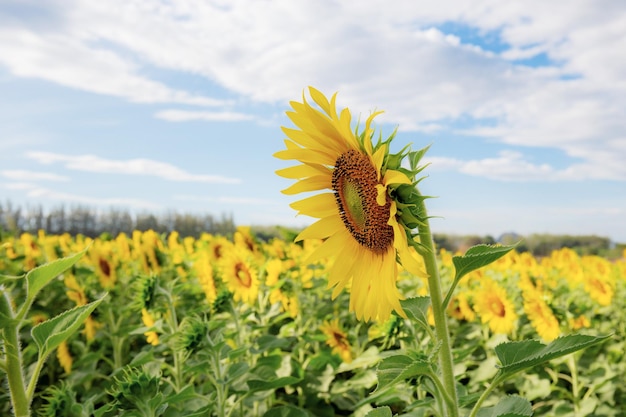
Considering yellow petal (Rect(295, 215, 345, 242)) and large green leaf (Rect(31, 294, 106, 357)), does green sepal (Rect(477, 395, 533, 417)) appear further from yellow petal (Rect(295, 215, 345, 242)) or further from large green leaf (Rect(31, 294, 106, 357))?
large green leaf (Rect(31, 294, 106, 357))

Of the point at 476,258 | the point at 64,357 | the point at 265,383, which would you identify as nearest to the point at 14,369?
the point at 265,383

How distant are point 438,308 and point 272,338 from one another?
1.50m

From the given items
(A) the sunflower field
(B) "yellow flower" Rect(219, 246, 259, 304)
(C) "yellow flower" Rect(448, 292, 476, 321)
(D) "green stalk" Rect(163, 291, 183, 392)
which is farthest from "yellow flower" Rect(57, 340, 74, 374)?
(C) "yellow flower" Rect(448, 292, 476, 321)

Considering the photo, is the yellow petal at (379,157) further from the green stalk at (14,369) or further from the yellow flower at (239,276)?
the yellow flower at (239,276)

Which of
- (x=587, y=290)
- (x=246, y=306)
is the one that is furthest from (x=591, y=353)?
(x=246, y=306)

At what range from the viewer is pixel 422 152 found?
1.51 m

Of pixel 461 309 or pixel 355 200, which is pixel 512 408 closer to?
pixel 355 200

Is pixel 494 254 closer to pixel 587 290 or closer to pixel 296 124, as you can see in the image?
pixel 296 124

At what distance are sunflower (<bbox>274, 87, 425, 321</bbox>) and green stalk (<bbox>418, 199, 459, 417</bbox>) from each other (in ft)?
0.11

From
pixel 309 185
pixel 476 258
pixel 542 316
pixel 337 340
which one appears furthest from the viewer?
pixel 542 316

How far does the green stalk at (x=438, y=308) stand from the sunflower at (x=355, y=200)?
34 millimetres

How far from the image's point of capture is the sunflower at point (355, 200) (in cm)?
154

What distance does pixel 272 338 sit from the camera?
2928mm

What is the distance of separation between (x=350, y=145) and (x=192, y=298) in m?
3.49
